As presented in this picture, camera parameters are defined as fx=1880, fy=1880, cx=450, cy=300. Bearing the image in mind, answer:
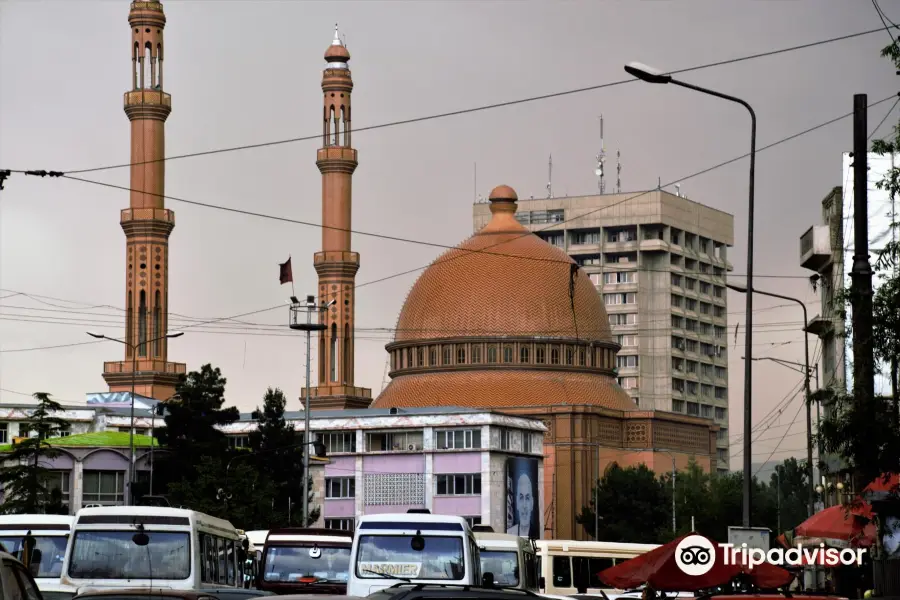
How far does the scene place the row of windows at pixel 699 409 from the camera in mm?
137500

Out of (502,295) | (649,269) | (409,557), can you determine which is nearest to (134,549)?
(409,557)

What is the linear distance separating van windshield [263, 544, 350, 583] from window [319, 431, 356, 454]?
2472 inches

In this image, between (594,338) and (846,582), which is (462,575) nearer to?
(846,582)

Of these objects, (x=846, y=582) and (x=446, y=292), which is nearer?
(x=846, y=582)

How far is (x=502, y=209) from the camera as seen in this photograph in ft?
350

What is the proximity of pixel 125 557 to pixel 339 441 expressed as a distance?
221 feet

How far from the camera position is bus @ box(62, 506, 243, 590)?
69.6 ft

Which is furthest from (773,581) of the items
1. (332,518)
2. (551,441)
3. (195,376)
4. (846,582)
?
(551,441)

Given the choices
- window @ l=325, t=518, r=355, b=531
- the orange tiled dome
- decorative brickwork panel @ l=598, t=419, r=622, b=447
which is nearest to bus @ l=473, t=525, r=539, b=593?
window @ l=325, t=518, r=355, b=531

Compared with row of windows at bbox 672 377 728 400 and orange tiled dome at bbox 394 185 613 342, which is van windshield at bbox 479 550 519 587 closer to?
orange tiled dome at bbox 394 185 613 342

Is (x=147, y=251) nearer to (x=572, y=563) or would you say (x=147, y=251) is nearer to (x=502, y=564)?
(x=572, y=563)

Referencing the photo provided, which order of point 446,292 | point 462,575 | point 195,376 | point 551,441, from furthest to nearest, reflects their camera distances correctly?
point 446,292
point 551,441
point 195,376
point 462,575

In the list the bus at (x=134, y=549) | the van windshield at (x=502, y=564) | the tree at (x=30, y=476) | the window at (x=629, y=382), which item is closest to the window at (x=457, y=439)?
the tree at (x=30, y=476)

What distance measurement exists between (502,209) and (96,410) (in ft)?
97.3
